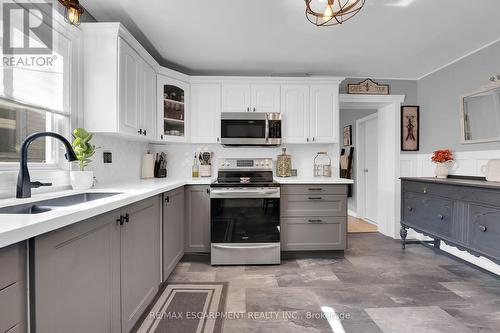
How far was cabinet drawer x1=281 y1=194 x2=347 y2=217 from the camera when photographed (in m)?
2.89

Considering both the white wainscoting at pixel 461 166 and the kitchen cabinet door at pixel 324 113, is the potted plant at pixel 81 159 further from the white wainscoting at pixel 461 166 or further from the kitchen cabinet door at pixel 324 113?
the white wainscoting at pixel 461 166

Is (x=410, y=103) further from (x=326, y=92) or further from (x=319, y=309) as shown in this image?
(x=319, y=309)

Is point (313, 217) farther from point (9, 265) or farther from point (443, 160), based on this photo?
point (9, 265)

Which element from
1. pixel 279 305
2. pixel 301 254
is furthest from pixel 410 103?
pixel 279 305

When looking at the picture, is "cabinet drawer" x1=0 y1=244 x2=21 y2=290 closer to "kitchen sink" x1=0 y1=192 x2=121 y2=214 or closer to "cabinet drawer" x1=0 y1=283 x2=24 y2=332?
"cabinet drawer" x1=0 y1=283 x2=24 y2=332

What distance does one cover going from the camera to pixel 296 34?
2.49m

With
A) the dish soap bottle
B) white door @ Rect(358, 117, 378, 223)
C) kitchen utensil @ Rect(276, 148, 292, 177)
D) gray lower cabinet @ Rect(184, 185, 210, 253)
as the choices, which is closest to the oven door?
gray lower cabinet @ Rect(184, 185, 210, 253)

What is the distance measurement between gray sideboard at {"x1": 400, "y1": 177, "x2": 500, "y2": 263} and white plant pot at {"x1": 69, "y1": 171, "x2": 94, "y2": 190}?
3198 mm

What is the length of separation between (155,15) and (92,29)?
0.53 m

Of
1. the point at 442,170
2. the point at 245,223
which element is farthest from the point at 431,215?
the point at 245,223

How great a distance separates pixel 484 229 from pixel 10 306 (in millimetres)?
3053

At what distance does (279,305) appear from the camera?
6.56ft

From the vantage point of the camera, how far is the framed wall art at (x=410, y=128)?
370 centimetres

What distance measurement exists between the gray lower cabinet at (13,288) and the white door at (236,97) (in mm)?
2693
